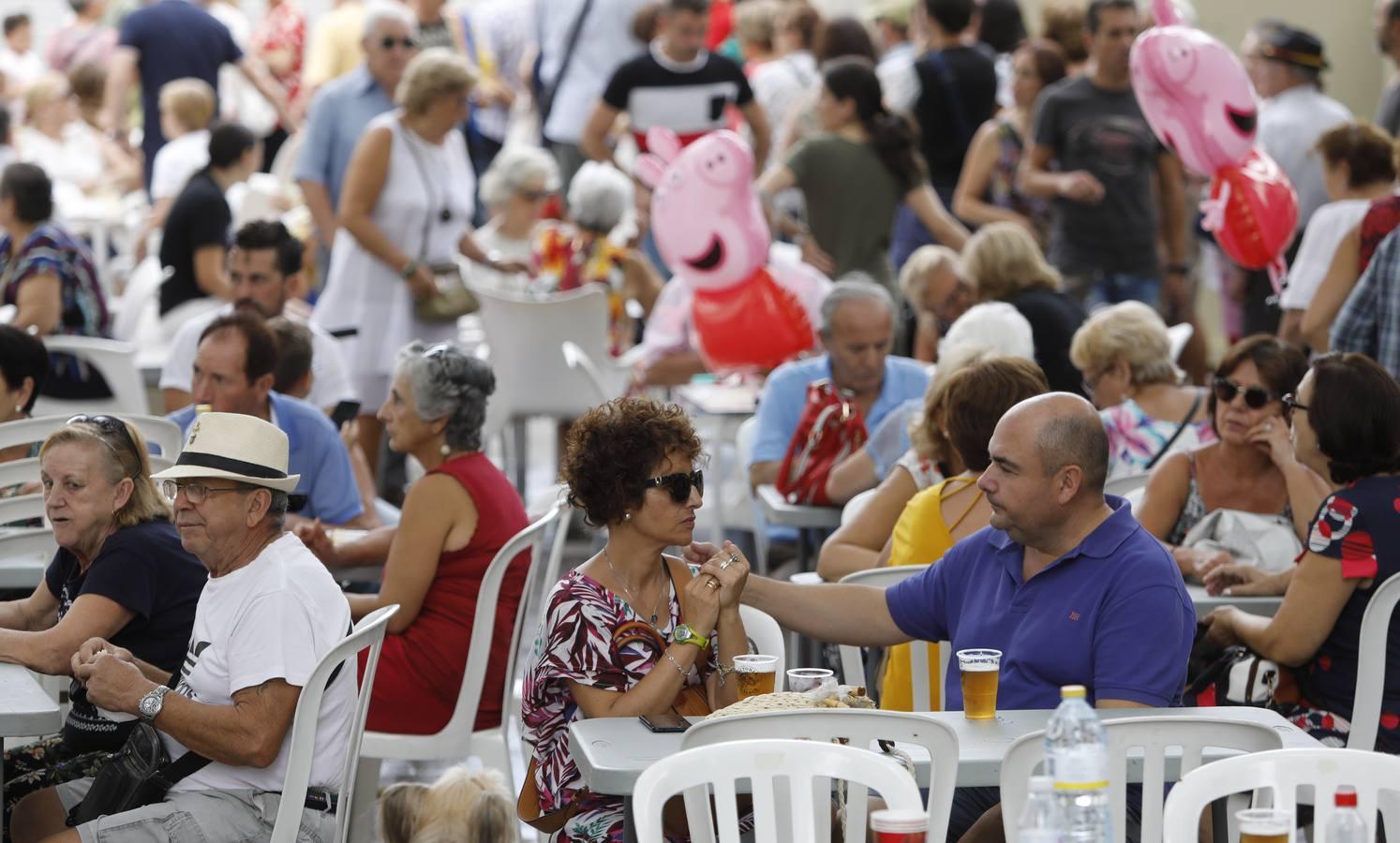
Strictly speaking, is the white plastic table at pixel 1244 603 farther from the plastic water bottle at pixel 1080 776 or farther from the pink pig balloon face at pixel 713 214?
the pink pig balloon face at pixel 713 214

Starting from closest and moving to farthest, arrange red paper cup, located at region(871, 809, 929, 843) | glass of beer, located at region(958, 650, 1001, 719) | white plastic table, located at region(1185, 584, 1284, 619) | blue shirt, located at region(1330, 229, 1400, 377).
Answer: red paper cup, located at region(871, 809, 929, 843)
glass of beer, located at region(958, 650, 1001, 719)
white plastic table, located at region(1185, 584, 1284, 619)
blue shirt, located at region(1330, 229, 1400, 377)

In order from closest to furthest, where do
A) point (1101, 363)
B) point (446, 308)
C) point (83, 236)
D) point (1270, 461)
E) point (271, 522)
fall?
point (271, 522), point (1270, 461), point (1101, 363), point (446, 308), point (83, 236)

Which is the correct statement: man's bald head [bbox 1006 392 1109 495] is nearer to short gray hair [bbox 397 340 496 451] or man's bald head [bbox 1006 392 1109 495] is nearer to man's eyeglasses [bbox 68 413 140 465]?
short gray hair [bbox 397 340 496 451]

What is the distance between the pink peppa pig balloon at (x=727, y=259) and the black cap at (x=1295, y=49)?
2.27 meters

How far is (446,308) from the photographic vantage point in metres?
6.75

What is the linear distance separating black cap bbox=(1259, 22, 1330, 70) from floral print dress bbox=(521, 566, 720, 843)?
16.6ft

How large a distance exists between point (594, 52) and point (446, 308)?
297 cm

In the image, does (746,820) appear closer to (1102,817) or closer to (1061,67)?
(1102,817)

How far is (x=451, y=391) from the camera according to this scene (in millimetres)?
4094

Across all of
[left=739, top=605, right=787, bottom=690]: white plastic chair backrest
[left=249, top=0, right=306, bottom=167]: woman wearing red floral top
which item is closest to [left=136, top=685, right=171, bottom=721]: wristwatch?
[left=739, top=605, right=787, bottom=690]: white plastic chair backrest

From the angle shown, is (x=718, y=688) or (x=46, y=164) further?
(x=46, y=164)

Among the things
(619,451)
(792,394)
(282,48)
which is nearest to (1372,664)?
(619,451)

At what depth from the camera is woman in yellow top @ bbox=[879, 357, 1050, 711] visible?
12.2ft

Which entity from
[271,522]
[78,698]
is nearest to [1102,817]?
[271,522]
